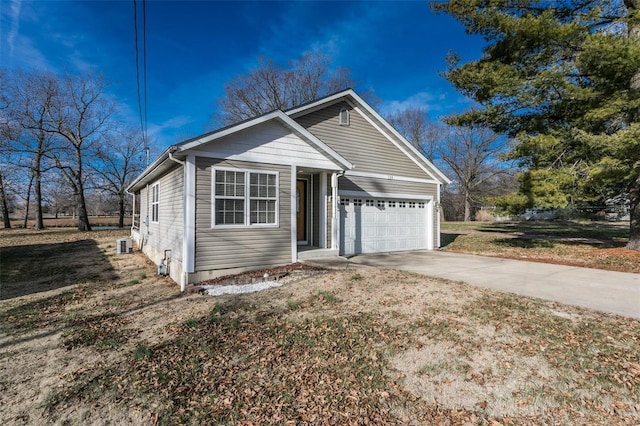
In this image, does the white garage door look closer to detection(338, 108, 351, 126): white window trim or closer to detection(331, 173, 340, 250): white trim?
detection(331, 173, 340, 250): white trim

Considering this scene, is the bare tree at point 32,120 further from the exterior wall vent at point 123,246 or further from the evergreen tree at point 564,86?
the evergreen tree at point 564,86

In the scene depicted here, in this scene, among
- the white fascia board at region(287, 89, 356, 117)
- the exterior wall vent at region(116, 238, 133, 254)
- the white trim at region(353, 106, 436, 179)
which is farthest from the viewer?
the exterior wall vent at region(116, 238, 133, 254)

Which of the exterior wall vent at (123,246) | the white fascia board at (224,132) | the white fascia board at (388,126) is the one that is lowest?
the exterior wall vent at (123,246)

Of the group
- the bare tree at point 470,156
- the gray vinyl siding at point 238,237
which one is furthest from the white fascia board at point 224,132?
the bare tree at point 470,156

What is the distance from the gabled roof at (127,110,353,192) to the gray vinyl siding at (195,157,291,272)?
42 centimetres

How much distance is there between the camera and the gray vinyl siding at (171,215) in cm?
764

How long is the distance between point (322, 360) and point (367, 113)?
32.0 feet

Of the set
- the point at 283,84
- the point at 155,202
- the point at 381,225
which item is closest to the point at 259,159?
the point at 155,202

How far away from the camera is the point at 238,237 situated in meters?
7.53

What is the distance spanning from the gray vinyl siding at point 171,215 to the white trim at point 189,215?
0.51 meters

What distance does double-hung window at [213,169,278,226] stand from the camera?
7336mm

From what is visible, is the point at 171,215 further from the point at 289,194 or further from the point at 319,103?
the point at 319,103

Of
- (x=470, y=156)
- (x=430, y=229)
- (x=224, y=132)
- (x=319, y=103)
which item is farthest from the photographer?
(x=470, y=156)

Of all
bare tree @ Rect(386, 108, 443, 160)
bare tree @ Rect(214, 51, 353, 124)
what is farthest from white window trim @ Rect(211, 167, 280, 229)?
bare tree @ Rect(386, 108, 443, 160)
